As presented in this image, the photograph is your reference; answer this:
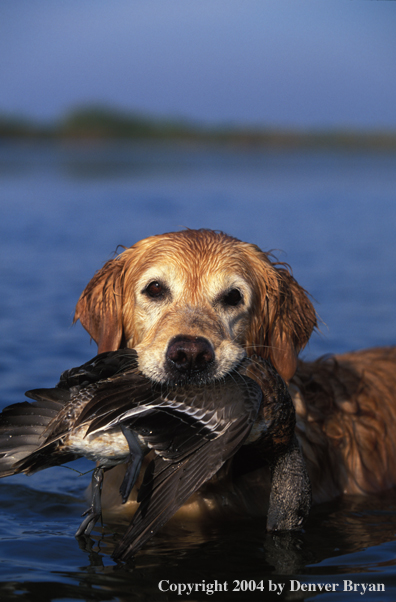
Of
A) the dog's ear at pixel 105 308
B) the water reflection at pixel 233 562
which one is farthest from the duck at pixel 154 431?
the dog's ear at pixel 105 308

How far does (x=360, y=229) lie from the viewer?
14.0 m

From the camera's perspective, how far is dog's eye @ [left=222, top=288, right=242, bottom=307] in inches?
189

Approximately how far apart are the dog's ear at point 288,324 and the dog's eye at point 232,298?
0.31 metres

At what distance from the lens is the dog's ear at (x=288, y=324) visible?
5.03 metres

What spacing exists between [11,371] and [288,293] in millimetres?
3278

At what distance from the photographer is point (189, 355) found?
407 cm

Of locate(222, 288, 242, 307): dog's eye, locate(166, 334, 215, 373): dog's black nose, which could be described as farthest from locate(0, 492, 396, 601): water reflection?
locate(222, 288, 242, 307): dog's eye

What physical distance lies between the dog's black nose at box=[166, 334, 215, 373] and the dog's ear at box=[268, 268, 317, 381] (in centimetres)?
98

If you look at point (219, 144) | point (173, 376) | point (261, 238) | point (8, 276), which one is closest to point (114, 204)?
point (261, 238)

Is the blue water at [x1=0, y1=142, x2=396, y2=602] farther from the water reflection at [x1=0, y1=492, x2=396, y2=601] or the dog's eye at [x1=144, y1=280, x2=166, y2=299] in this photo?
the dog's eye at [x1=144, y1=280, x2=166, y2=299]

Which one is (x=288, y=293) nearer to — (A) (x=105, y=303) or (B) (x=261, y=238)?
(A) (x=105, y=303)

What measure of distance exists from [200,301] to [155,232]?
Answer: 8.10 meters

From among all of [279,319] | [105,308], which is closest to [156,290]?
[105,308]

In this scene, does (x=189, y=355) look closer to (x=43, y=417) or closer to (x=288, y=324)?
(x=43, y=417)
